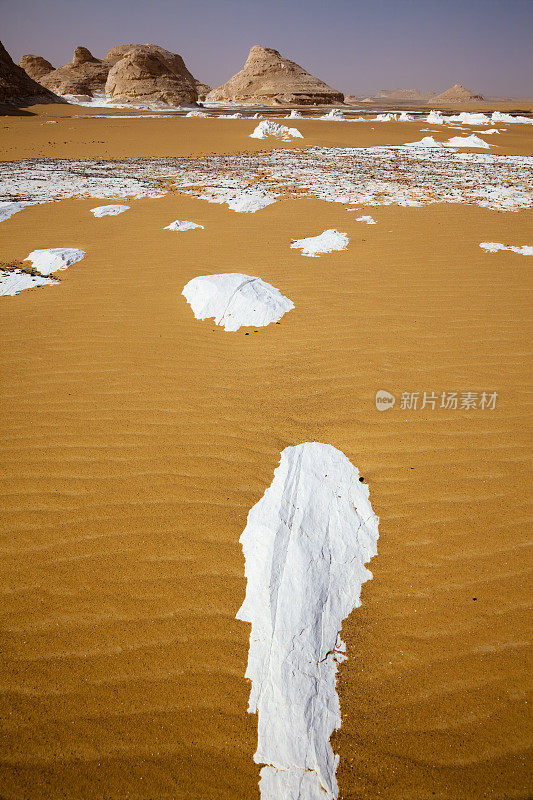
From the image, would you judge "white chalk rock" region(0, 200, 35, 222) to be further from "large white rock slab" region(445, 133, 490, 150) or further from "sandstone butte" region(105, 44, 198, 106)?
"sandstone butte" region(105, 44, 198, 106)

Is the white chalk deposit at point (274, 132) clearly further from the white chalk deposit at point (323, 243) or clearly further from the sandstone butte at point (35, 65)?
the sandstone butte at point (35, 65)

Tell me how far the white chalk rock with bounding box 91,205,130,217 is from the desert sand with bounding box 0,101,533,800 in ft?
8.33

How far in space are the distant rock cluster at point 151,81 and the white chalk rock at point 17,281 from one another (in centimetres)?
3453

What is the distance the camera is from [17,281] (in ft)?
16.3

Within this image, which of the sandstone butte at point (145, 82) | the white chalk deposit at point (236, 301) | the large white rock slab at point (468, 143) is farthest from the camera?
the sandstone butte at point (145, 82)

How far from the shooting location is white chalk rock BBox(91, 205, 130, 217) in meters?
7.11

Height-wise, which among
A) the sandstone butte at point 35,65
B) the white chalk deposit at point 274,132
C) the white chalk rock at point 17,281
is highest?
the sandstone butte at point 35,65

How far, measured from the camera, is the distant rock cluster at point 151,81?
3450 centimetres

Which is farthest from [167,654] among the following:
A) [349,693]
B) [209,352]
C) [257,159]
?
[257,159]

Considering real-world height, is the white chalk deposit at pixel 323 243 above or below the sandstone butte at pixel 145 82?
below

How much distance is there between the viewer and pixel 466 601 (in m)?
2.04

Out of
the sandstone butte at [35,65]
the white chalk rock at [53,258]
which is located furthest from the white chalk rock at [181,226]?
the sandstone butte at [35,65]

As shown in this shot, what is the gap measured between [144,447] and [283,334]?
1860 millimetres

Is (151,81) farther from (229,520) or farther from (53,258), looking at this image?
(229,520)
